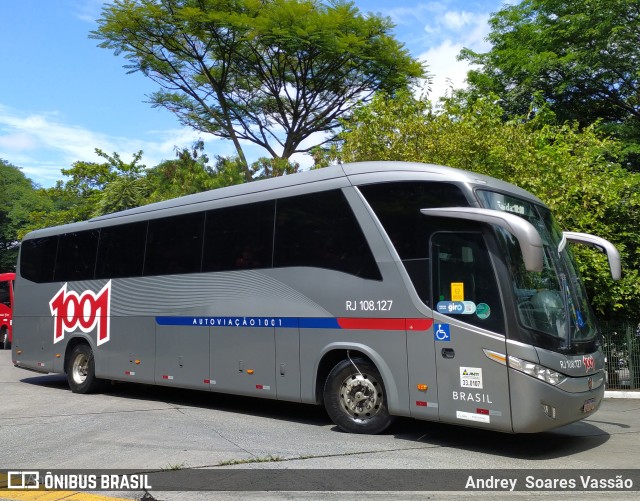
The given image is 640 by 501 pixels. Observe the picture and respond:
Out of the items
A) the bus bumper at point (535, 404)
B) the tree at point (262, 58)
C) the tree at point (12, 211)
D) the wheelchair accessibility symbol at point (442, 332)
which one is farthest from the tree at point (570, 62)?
the tree at point (12, 211)

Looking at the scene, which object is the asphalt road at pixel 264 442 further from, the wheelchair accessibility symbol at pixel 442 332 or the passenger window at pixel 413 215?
the passenger window at pixel 413 215

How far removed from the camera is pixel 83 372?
13766 millimetres

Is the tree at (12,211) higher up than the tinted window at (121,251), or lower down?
higher up

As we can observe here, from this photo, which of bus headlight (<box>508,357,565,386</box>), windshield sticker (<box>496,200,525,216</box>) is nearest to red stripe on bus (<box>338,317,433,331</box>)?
bus headlight (<box>508,357,565,386</box>)

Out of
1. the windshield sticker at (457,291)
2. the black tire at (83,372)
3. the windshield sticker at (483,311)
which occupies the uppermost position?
the windshield sticker at (457,291)

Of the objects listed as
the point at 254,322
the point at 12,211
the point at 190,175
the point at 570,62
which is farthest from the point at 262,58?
Result: the point at 12,211

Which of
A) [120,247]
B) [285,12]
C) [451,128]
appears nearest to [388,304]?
[120,247]

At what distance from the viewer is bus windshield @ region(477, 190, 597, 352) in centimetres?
755

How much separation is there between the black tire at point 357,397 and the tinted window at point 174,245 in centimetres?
346

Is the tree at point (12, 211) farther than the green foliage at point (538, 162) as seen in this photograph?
Yes

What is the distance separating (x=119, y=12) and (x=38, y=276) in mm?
13560

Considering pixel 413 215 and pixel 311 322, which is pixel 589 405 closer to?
pixel 413 215

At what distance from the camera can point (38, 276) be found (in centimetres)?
1496

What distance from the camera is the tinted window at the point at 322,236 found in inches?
352
